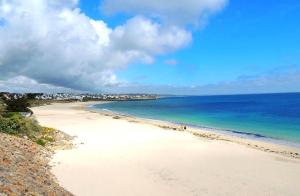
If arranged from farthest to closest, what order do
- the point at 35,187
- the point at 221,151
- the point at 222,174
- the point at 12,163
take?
the point at 221,151
the point at 222,174
the point at 12,163
the point at 35,187

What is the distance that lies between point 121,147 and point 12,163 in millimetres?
10473

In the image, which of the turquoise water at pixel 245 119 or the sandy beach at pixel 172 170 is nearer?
the sandy beach at pixel 172 170

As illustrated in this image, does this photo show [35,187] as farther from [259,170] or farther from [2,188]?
[259,170]

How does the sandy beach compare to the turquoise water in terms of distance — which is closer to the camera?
the sandy beach

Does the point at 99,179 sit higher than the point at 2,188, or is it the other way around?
the point at 2,188

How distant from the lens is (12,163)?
12352 millimetres

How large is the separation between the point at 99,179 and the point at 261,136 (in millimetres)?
23638

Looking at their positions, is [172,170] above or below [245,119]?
below

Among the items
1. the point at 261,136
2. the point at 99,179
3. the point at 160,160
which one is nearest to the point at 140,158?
the point at 160,160

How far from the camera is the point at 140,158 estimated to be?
18891 millimetres

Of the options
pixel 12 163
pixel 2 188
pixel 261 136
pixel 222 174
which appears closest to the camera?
pixel 2 188

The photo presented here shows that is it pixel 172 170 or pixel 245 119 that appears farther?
pixel 245 119

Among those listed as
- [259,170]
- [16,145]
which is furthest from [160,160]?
[16,145]

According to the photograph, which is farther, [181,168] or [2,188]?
[181,168]
